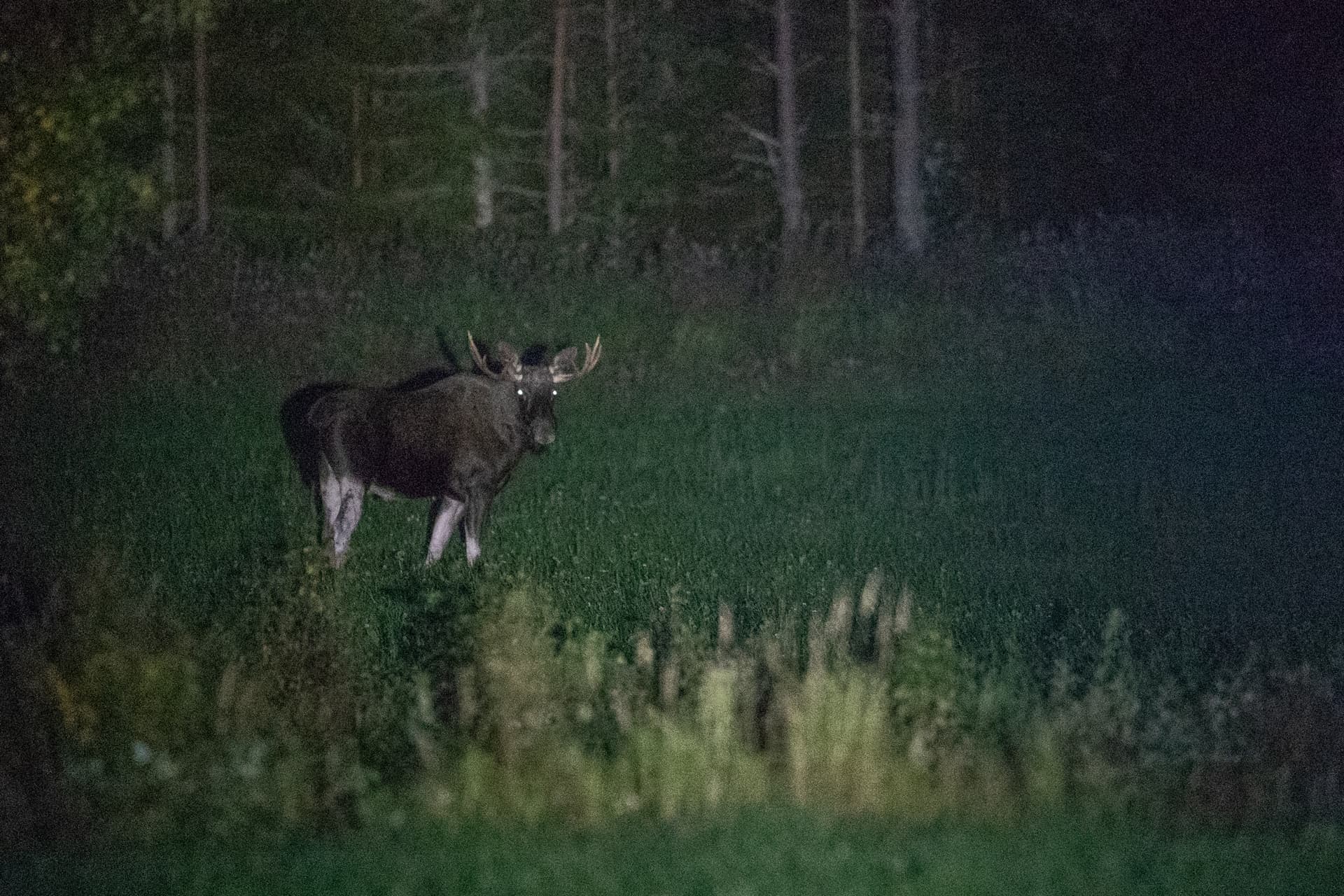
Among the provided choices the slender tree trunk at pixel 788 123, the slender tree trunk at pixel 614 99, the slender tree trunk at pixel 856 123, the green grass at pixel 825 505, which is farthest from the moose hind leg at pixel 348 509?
the slender tree trunk at pixel 856 123

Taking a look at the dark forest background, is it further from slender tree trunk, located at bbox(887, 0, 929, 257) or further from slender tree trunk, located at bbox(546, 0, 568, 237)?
slender tree trunk, located at bbox(887, 0, 929, 257)

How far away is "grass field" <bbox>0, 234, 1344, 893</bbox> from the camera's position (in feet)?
29.2


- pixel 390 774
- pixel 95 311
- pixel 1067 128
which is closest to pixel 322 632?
pixel 390 774

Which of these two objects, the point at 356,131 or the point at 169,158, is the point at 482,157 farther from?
the point at 169,158

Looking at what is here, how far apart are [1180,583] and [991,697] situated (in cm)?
536

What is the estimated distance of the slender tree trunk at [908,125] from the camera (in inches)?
1153

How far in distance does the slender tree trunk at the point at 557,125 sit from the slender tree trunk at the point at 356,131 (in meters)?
6.00

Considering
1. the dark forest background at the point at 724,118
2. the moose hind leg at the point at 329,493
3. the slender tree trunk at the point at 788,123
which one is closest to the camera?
the moose hind leg at the point at 329,493

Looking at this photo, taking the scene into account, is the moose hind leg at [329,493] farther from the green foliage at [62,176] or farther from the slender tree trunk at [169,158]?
the slender tree trunk at [169,158]

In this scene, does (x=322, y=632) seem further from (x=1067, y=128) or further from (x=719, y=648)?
(x=1067, y=128)

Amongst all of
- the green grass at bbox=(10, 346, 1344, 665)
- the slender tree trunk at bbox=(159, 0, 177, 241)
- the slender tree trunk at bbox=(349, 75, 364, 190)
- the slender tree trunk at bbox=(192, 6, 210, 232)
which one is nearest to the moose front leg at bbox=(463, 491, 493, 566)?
the green grass at bbox=(10, 346, 1344, 665)

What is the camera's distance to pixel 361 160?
42.3 m

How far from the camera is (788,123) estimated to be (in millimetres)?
31594

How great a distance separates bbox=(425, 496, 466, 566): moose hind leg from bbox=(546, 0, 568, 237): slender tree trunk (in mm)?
Answer: 18597
